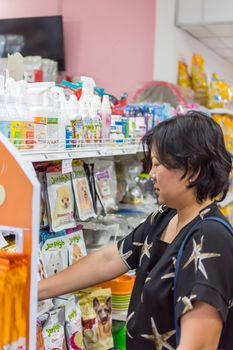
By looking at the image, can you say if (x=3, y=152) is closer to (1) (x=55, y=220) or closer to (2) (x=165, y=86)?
(1) (x=55, y=220)

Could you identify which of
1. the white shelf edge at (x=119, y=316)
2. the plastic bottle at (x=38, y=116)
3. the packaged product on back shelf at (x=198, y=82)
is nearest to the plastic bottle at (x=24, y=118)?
the plastic bottle at (x=38, y=116)

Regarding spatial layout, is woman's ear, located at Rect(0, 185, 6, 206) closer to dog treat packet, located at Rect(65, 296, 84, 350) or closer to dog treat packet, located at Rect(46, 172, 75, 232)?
dog treat packet, located at Rect(46, 172, 75, 232)

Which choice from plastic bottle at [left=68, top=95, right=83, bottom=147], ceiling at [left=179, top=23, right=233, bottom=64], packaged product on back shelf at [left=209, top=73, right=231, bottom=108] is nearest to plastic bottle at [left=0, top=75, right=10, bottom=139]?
plastic bottle at [left=68, top=95, right=83, bottom=147]

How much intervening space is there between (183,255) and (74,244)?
924mm

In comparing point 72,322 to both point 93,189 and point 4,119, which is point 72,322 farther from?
point 4,119

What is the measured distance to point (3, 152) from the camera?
1268mm

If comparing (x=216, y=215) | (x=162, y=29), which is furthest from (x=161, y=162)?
(x=162, y=29)

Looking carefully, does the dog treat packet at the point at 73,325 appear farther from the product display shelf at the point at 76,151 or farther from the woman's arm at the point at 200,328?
the woman's arm at the point at 200,328

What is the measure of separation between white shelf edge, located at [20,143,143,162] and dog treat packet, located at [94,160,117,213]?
0.53 ft

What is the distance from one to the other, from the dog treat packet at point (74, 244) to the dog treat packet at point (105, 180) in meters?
0.29

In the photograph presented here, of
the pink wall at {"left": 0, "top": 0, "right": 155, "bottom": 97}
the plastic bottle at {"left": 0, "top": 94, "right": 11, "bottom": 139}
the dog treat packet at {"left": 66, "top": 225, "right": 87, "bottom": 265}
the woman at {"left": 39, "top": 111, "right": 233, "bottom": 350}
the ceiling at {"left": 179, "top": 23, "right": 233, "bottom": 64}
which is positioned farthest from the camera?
the ceiling at {"left": 179, "top": 23, "right": 233, "bottom": 64}

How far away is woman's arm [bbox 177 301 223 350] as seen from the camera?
1.36 m

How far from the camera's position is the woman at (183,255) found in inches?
54.7

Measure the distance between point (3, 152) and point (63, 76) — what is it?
4.55m
